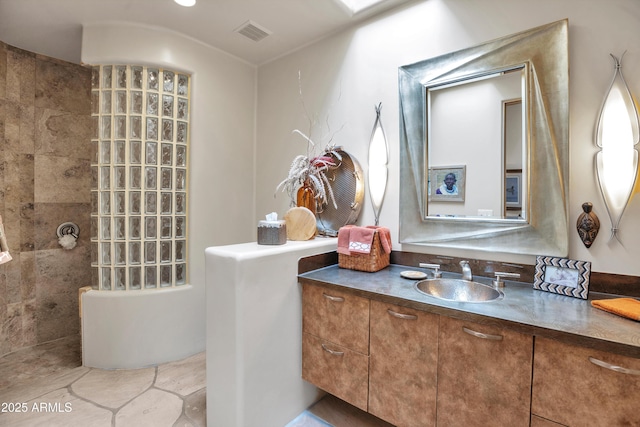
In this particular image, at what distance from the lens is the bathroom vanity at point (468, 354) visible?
0.97m

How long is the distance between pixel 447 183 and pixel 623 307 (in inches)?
38.0

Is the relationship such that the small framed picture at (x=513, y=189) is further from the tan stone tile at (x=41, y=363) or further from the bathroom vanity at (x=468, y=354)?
the tan stone tile at (x=41, y=363)

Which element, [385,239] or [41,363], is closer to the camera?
[385,239]

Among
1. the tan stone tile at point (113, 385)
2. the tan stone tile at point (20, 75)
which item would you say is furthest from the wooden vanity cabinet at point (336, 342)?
the tan stone tile at point (20, 75)

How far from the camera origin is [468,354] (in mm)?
1199

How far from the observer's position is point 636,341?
0.93m

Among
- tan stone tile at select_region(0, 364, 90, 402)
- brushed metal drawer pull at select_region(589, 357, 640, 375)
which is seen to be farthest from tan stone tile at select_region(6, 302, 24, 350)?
brushed metal drawer pull at select_region(589, 357, 640, 375)

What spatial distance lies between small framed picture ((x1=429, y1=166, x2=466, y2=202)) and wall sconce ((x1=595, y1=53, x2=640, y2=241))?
62 cm

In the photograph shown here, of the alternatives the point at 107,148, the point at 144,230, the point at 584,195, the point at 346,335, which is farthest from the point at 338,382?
the point at 107,148

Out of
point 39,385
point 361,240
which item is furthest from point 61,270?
point 361,240

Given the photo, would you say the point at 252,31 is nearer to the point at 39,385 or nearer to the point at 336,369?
the point at 336,369

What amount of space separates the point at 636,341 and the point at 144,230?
9.30 feet

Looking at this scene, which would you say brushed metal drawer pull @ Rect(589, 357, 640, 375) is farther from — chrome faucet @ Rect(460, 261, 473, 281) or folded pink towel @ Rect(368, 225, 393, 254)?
folded pink towel @ Rect(368, 225, 393, 254)

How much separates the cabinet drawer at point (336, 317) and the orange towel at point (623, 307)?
963 mm
